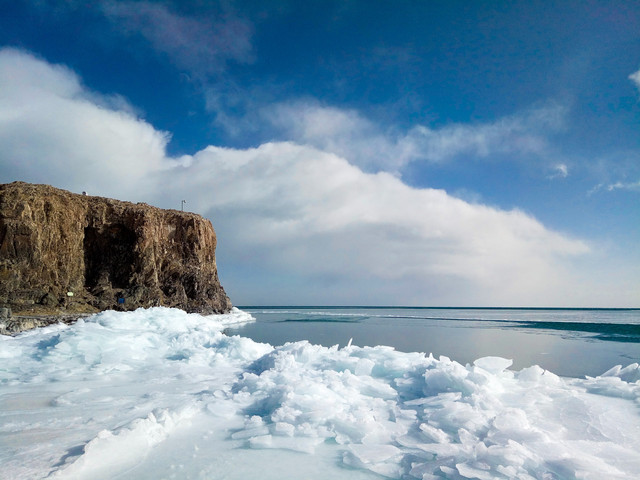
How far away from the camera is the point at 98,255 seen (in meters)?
35.8

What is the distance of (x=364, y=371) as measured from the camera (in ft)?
22.0

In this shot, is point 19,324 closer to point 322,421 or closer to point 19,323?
point 19,323

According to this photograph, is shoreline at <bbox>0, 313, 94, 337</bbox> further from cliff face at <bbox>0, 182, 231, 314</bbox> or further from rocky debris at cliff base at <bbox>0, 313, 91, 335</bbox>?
cliff face at <bbox>0, 182, 231, 314</bbox>

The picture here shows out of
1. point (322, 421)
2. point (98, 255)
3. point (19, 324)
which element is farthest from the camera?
point (98, 255)

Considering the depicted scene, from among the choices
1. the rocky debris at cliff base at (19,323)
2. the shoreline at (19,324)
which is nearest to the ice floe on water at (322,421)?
the shoreline at (19,324)

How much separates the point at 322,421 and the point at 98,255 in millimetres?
38283

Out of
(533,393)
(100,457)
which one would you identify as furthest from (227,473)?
(533,393)

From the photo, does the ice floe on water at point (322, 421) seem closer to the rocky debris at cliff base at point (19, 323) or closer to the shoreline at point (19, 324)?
the shoreline at point (19, 324)

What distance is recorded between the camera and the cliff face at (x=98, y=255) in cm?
2669

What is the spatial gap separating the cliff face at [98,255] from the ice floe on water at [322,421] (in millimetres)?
24430

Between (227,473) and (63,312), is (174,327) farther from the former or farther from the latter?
(63,312)

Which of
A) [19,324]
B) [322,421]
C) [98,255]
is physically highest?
[98,255]

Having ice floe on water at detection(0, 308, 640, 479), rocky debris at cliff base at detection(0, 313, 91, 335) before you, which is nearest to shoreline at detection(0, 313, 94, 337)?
rocky debris at cliff base at detection(0, 313, 91, 335)

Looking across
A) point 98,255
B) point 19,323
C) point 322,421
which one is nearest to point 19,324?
point 19,323
